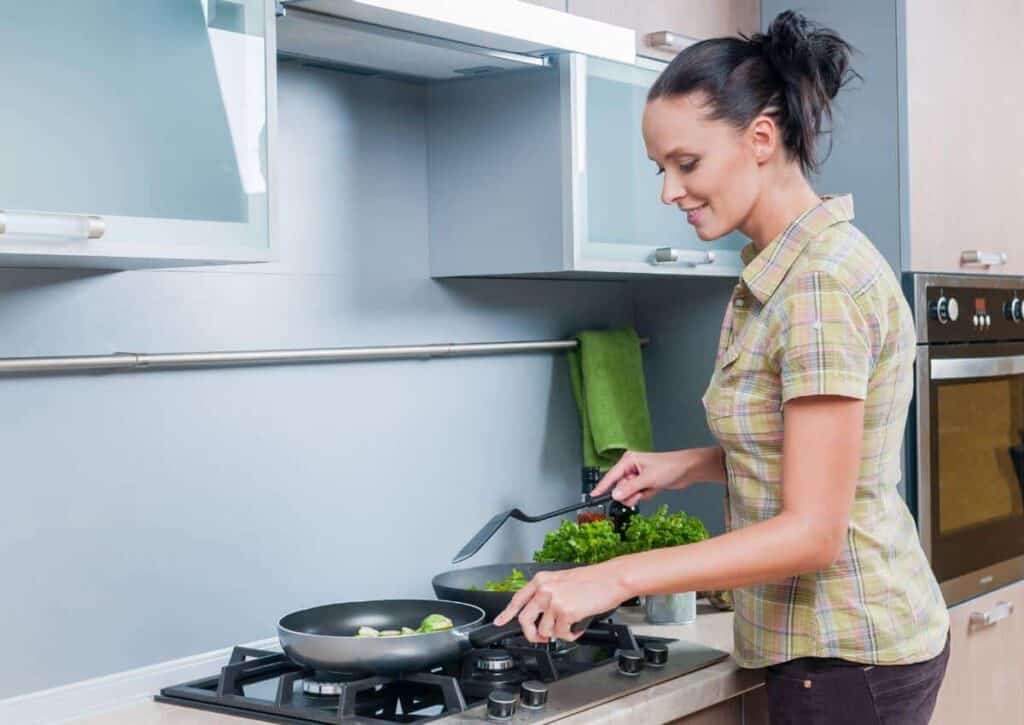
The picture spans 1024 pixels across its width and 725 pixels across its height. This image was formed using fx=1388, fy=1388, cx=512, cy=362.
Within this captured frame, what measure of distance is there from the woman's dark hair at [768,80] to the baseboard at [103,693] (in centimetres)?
99

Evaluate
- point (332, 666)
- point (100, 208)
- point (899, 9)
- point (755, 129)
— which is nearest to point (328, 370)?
point (332, 666)

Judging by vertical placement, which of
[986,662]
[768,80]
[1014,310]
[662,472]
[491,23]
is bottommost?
[986,662]

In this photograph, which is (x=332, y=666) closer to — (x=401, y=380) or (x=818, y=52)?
(x=401, y=380)

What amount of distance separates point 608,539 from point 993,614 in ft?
2.78

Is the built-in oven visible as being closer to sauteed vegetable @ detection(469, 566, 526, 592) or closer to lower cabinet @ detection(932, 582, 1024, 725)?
lower cabinet @ detection(932, 582, 1024, 725)

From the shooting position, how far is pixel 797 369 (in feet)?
4.75

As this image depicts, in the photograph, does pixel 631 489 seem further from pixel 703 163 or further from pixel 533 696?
pixel 703 163

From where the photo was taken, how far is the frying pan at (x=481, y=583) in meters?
1.97

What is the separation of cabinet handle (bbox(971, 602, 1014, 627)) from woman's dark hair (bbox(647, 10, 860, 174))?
1.25 m

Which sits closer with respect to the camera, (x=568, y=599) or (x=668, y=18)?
(x=568, y=599)

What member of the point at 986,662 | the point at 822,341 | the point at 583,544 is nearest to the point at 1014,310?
the point at 986,662

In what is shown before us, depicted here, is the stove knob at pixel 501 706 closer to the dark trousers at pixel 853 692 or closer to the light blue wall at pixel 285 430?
the dark trousers at pixel 853 692

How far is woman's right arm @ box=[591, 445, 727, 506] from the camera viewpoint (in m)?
1.86

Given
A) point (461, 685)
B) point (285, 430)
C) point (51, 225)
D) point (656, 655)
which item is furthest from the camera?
point (285, 430)
